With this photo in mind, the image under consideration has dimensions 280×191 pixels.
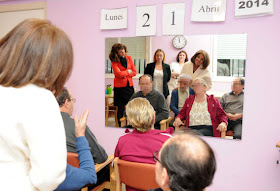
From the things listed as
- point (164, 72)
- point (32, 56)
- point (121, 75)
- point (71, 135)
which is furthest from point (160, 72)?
point (32, 56)

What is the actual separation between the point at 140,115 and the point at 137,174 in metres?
0.43

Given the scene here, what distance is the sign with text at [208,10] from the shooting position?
2053 mm

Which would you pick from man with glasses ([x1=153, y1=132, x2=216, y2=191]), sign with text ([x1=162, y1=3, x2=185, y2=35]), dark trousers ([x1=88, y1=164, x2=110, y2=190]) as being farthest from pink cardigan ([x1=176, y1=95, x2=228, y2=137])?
man with glasses ([x1=153, y1=132, x2=216, y2=191])

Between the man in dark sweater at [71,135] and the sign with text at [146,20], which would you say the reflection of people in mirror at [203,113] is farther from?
the man in dark sweater at [71,135]

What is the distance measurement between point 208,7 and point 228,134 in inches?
44.4

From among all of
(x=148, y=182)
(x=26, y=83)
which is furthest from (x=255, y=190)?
(x=26, y=83)

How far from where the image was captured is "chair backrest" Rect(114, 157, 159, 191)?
1.35m

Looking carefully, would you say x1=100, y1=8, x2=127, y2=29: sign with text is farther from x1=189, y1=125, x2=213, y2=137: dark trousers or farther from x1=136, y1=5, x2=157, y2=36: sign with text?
x1=189, y1=125, x2=213, y2=137: dark trousers

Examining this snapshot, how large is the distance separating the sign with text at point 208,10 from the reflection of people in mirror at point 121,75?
2.48 feet

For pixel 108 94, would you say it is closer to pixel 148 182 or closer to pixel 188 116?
pixel 188 116

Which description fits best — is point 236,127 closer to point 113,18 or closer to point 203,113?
point 203,113

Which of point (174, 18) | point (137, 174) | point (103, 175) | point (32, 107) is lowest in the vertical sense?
point (103, 175)

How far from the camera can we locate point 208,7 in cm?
210

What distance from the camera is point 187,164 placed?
2.71 feet
